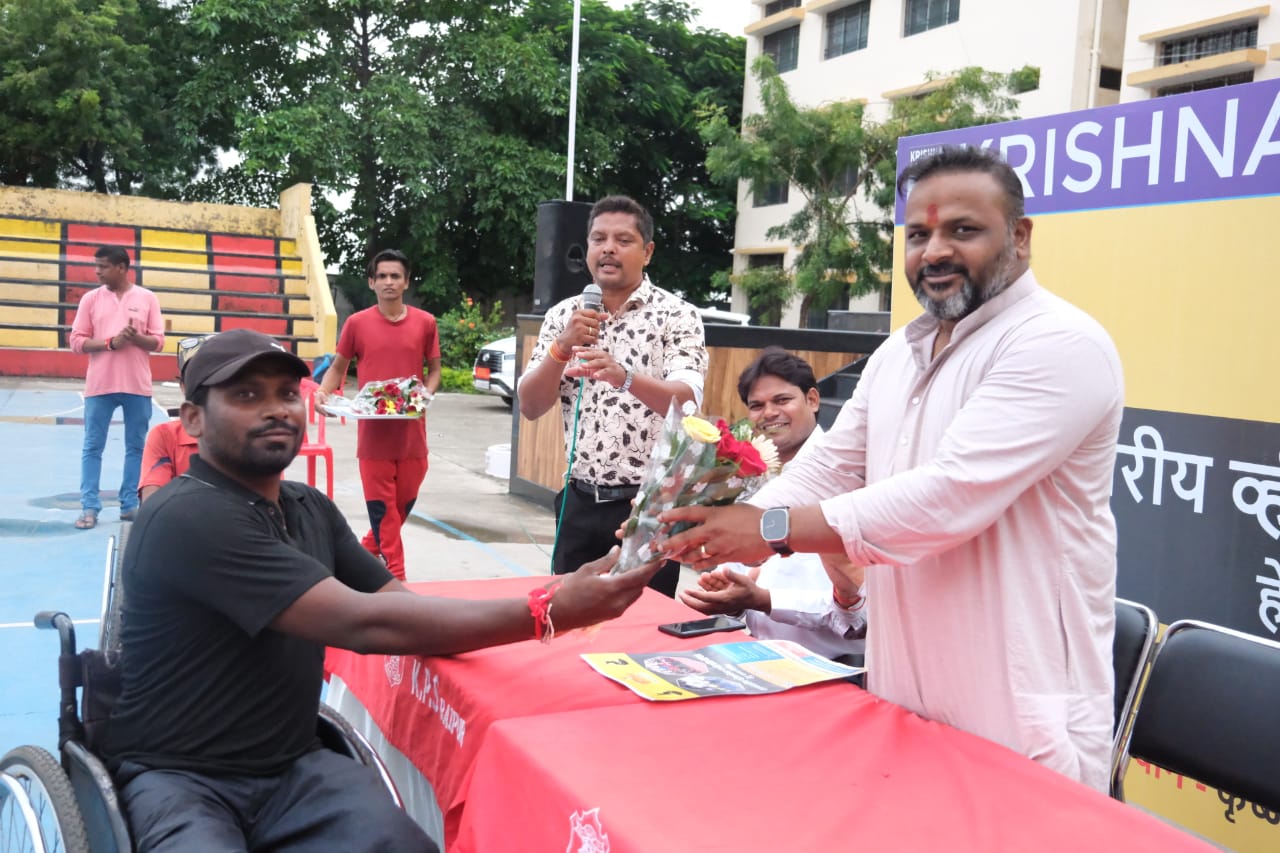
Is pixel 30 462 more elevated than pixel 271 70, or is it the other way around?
pixel 271 70

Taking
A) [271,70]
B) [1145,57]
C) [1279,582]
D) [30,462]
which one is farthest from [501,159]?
[1279,582]

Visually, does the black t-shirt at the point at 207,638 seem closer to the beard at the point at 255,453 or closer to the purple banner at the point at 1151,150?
the beard at the point at 255,453

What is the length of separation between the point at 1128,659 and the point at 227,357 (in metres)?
2.19

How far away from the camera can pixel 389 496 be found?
233 inches

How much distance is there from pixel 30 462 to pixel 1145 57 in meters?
17.3

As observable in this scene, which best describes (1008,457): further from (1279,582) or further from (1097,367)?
(1279,582)

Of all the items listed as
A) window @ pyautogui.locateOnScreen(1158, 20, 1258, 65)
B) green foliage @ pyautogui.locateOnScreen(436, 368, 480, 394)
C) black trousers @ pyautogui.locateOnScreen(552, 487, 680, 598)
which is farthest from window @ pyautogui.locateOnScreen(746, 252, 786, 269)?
black trousers @ pyautogui.locateOnScreen(552, 487, 680, 598)

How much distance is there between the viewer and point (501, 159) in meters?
22.7

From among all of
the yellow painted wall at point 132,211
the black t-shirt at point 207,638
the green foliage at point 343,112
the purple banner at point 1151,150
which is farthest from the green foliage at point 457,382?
the black t-shirt at point 207,638

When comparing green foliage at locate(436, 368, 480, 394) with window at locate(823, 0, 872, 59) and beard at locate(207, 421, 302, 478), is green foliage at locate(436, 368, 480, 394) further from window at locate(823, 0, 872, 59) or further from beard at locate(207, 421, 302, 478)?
beard at locate(207, 421, 302, 478)

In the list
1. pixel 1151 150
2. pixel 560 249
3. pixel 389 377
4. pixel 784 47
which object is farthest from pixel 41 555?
pixel 784 47

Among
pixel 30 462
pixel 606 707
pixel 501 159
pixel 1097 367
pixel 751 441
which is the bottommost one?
pixel 30 462

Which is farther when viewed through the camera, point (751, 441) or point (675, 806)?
point (751, 441)

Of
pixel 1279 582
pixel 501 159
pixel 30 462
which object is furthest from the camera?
pixel 501 159
